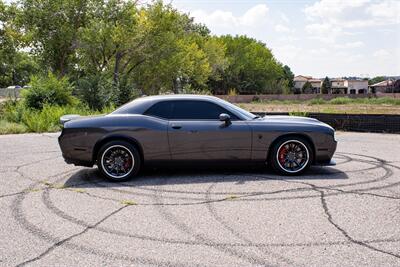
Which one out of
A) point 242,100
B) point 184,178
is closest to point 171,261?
point 184,178

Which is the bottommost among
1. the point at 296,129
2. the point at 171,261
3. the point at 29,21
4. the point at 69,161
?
the point at 171,261

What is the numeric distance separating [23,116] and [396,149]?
520 inches

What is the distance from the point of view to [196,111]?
699 centimetres

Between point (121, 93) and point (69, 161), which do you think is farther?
point (121, 93)

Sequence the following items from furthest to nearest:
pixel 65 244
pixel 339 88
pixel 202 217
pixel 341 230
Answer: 1. pixel 339 88
2. pixel 202 217
3. pixel 341 230
4. pixel 65 244

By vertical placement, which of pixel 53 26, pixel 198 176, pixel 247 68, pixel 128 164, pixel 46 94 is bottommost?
pixel 198 176

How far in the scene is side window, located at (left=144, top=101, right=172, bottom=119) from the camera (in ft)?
22.8

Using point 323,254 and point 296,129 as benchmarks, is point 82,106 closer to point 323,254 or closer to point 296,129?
point 296,129

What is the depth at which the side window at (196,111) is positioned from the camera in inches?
274

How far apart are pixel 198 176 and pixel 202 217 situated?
219cm

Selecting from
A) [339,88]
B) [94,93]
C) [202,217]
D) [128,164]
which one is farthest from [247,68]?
[202,217]

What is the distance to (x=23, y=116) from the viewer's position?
16.5 m

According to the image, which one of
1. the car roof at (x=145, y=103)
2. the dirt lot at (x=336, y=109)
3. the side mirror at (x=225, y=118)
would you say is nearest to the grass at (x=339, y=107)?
the dirt lot at (x=336, y=109)

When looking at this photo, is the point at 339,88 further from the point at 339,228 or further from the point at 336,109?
the point at 339,228
